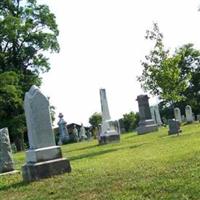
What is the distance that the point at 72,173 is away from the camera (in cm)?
1292

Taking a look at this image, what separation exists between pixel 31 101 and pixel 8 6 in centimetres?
3475

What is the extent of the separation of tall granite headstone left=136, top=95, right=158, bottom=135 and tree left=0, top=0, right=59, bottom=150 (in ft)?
39.3

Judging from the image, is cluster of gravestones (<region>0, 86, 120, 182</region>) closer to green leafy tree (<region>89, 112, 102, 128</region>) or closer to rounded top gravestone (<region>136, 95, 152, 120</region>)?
rounded top gravestone (<region>136, 95, 152, 120</region>)

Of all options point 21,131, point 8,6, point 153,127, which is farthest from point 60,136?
point 153,127

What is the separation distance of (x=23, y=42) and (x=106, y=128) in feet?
66.0

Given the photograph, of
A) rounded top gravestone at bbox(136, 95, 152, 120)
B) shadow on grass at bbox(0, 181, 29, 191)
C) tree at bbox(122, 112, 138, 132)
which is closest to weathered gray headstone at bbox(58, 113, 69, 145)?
tree at bbox(122, 112, 138, 132)

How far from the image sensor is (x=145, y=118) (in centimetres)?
3553

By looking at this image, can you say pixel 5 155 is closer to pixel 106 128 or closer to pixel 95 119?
pixel 106 128

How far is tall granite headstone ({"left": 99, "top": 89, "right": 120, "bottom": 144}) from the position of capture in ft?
92.4

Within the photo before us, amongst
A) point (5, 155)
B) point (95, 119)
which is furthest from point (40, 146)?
point (95, 119)

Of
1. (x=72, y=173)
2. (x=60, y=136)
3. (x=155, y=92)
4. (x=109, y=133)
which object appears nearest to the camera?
(x=72, y=173)

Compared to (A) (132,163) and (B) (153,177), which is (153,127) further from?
(B) (153,177)

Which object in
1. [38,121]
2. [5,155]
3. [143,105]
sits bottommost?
[5,155]

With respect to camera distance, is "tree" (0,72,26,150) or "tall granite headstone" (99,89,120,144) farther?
"tree" (0,72,26,150)
